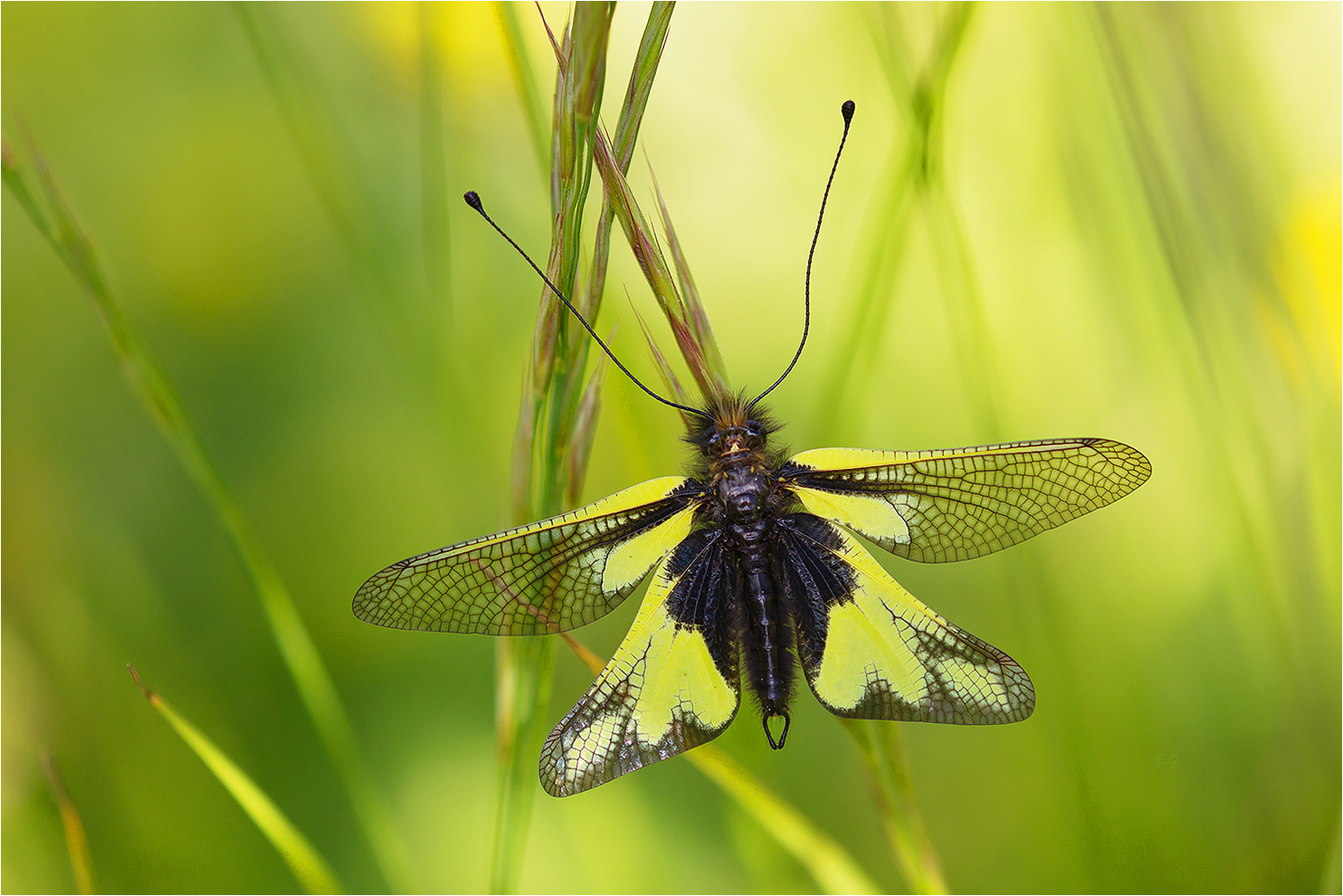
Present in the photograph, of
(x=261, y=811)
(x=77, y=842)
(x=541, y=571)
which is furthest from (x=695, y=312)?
(x=77, y=842)

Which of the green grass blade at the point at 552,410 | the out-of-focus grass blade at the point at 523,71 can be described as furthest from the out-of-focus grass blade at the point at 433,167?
the green grass blade at the point at 552,410

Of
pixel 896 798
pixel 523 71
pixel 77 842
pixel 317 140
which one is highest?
pixel 317 140

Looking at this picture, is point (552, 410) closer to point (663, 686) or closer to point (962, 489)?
point (663, 686)

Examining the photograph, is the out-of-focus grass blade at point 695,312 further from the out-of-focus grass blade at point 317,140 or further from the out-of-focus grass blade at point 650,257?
the out-of-focus grass blade at point 317,140

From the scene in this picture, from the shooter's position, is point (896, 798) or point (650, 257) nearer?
point (650, 257)

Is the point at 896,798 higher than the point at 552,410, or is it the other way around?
the point at 552,410

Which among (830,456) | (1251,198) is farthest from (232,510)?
(1251,198)

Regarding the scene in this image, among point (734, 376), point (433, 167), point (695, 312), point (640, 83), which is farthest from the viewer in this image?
point (734, 376)

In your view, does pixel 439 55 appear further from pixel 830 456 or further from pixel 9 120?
pixel 830 456
